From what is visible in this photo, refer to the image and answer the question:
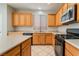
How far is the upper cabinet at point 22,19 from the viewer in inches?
304

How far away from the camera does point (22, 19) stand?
7777 mm

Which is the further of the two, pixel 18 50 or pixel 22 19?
pixel 22 19

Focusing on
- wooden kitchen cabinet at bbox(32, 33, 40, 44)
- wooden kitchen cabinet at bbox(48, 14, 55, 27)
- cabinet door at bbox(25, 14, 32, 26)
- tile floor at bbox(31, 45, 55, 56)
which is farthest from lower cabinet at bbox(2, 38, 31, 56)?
wooden kitchen cabinet at bbox(48, 14, 55, 27)

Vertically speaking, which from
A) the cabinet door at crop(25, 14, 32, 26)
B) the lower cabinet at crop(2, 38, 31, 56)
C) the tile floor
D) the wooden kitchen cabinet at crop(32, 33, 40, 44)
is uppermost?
the cabinet door at crop(25, 14, 32, 26)

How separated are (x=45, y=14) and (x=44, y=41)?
1909 millimetres

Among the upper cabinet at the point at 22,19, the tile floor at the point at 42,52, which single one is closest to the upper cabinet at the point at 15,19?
the upper cabinet at the point at 22,19

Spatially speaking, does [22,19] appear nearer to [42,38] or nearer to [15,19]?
[15,19]

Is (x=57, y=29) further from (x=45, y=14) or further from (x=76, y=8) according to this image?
(x=76, y=8)

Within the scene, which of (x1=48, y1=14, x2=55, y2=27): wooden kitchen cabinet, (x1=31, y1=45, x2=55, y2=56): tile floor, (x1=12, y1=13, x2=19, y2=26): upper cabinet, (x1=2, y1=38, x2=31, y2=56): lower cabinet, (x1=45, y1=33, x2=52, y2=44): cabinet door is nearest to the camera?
(x1=2, y1=38, x2=31, y2=56): lower cabinet

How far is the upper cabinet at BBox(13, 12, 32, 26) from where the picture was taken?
772 cm

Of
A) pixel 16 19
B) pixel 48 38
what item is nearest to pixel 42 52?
pixel 48 38

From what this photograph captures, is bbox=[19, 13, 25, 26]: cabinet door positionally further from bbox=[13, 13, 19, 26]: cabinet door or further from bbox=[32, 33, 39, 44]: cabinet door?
bbox=[32, 33, 39, 44]: cabinet door

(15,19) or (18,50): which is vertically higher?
(15,19)

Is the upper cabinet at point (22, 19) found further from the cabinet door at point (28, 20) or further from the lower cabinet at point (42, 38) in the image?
the lower cabinet at point (42, 38)
